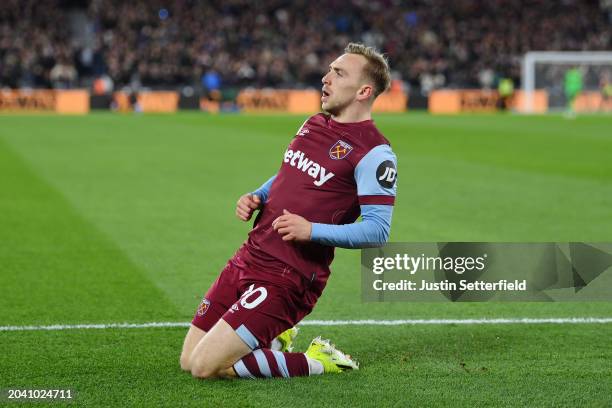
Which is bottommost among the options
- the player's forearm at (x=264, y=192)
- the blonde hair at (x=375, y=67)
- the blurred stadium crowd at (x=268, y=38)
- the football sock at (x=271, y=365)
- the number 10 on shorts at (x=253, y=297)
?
the blurred stadium crowd at (x=268, y=38)

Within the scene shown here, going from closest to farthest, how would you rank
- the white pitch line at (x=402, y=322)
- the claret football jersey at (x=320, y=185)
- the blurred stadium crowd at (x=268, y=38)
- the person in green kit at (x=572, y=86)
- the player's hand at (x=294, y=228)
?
the player's hand at (x=294, y=228), the claret football jersey at (x=320, y=185), the white pitch line at (x=402, y=322), the person in green kit at (x=572, y=86), the blurred stadium crowd at (x=268, y=38)

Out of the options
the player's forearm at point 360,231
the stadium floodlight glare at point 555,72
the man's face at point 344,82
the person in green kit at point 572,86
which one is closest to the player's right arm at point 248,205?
the player's forearm at point 360,231

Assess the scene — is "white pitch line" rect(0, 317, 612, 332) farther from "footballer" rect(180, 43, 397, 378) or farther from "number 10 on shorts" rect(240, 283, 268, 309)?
"number 10 on shorts" rect(240, 283, 268, 309)

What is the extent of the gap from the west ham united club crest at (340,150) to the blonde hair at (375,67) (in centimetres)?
30

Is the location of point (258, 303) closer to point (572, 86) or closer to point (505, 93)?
point (572, 86)

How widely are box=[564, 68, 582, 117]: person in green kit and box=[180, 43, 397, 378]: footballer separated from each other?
3320 cm

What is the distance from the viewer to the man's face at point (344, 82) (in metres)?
5.31

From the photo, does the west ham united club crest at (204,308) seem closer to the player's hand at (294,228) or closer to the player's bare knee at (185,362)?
the player's bare knee at (185,362)

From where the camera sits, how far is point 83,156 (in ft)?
64.6

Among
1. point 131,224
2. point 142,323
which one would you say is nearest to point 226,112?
point 131,224

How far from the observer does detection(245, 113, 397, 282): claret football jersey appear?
5.23 metres

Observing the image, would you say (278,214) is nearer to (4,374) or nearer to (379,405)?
(379,405)

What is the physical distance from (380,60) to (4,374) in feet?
8.01

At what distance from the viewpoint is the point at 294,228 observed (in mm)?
5125
